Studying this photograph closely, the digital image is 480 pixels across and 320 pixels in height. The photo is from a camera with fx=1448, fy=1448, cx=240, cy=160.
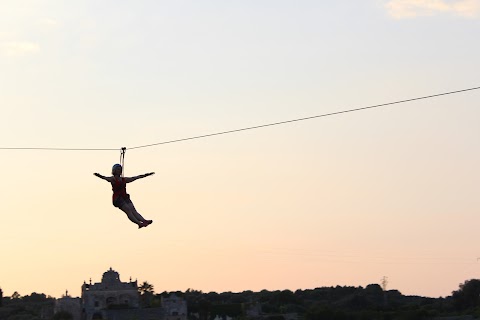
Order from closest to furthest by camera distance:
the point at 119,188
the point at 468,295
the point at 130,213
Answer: the point at 119,188 < the point at 130,213 < the point at 468,295

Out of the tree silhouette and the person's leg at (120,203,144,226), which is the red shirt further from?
the tree silhouette

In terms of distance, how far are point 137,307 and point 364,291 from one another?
3804 cm

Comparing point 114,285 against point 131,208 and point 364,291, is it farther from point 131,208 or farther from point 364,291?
point 131,208

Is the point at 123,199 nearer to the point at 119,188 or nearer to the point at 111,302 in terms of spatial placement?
the point at 119,188

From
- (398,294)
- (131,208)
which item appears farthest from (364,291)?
(131,208)

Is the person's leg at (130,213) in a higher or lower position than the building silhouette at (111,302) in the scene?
lower

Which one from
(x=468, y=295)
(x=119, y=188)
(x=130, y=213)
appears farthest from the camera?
(x=468, y=295)

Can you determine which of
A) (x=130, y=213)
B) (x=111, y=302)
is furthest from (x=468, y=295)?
(x=130, y=213)

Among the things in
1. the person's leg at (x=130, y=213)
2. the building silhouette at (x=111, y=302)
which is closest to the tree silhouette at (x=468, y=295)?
the building silhouette at (x=111, y=302)

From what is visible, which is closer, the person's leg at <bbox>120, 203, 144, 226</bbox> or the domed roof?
the person's leg at <bbox>120, 203, 144, 226</bbox>

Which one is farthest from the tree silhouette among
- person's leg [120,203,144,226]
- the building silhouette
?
person's leg [120,203,144,226]

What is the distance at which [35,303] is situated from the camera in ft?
641

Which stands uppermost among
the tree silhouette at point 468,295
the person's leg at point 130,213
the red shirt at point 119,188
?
the tree silhouette at point 468,295

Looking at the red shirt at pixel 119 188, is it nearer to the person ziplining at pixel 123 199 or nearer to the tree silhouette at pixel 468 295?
the person ziplining at pixel 123 199
